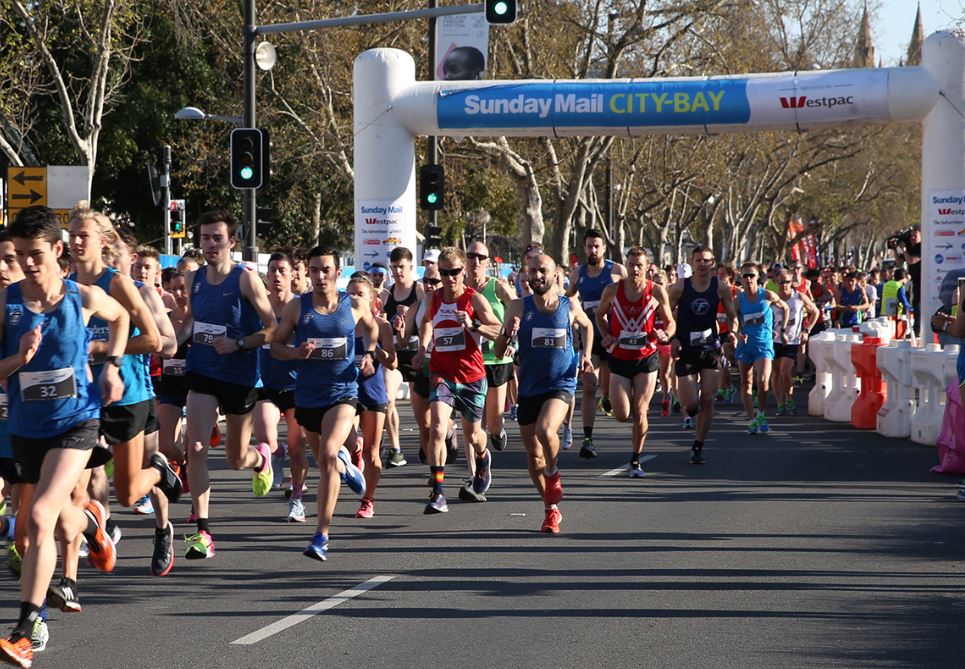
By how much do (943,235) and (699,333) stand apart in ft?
24.0

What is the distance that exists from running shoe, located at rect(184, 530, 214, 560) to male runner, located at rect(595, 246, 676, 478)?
16.6 feet

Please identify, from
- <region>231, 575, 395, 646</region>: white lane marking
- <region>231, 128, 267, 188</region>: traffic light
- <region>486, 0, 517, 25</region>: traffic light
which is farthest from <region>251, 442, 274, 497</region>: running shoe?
<region>231, 128, 267, 188</region>: traffic light

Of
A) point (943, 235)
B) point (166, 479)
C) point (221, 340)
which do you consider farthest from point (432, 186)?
point (166, 479)

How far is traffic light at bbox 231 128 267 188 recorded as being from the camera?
20703 millimetres

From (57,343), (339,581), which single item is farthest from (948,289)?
(57,343)

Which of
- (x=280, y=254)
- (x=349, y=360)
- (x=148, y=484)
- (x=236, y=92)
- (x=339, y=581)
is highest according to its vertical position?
(x=236, y=92)

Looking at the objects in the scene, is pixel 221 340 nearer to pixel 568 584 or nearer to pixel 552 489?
pixel 552 489

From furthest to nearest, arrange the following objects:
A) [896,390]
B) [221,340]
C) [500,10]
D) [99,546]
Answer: [500,10]
[896,390]
[221,340]
[99,546]

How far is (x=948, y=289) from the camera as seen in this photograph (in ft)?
42.6

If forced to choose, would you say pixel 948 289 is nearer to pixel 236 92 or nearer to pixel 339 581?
pixel 339 581

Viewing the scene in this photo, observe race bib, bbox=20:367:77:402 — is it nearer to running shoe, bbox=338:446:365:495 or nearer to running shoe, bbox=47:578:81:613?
running shoe, bbox=47:578:81:613

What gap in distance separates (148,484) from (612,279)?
806 centimetres

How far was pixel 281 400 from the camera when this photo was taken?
11.6 m

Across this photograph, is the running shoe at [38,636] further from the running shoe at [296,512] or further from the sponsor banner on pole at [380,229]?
the sponsor banner on pole at [380,229]
